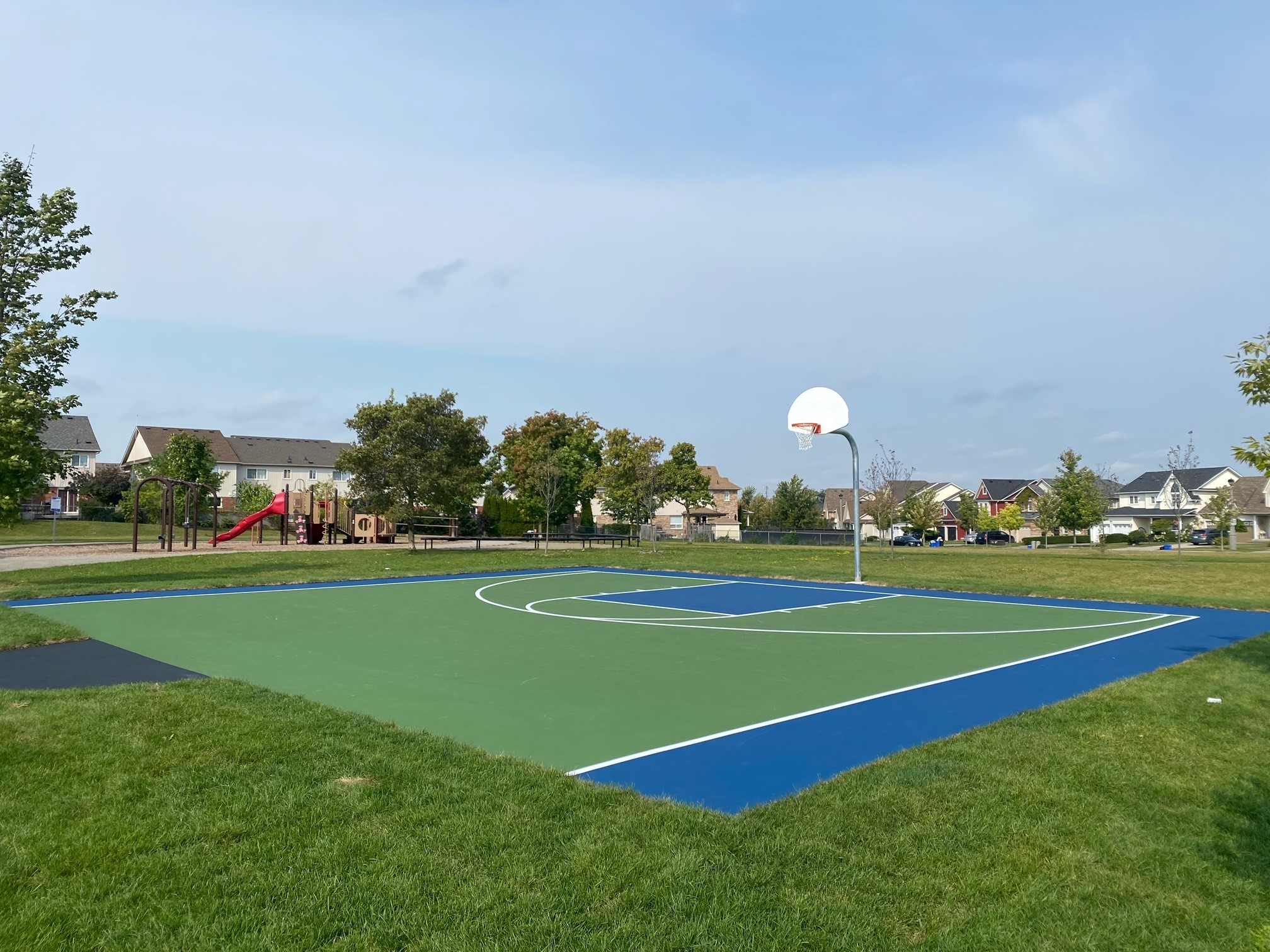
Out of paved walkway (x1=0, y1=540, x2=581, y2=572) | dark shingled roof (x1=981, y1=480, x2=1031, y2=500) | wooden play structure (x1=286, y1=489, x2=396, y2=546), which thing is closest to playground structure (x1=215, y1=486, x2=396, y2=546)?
wooden play structure (x1=286, y1=489, x2=396, y2=546)

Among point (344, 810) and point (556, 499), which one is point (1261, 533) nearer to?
point (556, 499)

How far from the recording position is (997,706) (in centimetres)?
796

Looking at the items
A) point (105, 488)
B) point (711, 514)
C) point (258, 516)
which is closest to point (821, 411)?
point (258, 516)

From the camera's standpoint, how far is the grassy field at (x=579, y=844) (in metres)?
3.54

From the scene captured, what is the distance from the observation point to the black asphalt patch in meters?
8.23

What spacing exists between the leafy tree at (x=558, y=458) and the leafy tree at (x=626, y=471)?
116cm

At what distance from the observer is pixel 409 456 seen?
1235 inches

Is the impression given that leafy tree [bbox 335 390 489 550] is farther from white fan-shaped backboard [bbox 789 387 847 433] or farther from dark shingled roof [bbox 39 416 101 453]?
dark shingled roof [bbox 39 416 101 453]

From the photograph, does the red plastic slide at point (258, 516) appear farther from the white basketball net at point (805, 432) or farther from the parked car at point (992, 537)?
the parked car at point (992, 537)

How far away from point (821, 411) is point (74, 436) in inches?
2784

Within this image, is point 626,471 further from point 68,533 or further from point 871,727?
point 871,727

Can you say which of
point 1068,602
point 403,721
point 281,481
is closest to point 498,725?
point 403,721

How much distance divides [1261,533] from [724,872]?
84.7 metres

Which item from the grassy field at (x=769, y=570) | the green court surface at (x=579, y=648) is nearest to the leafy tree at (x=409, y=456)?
the grassy field at (x=769, y=570)
